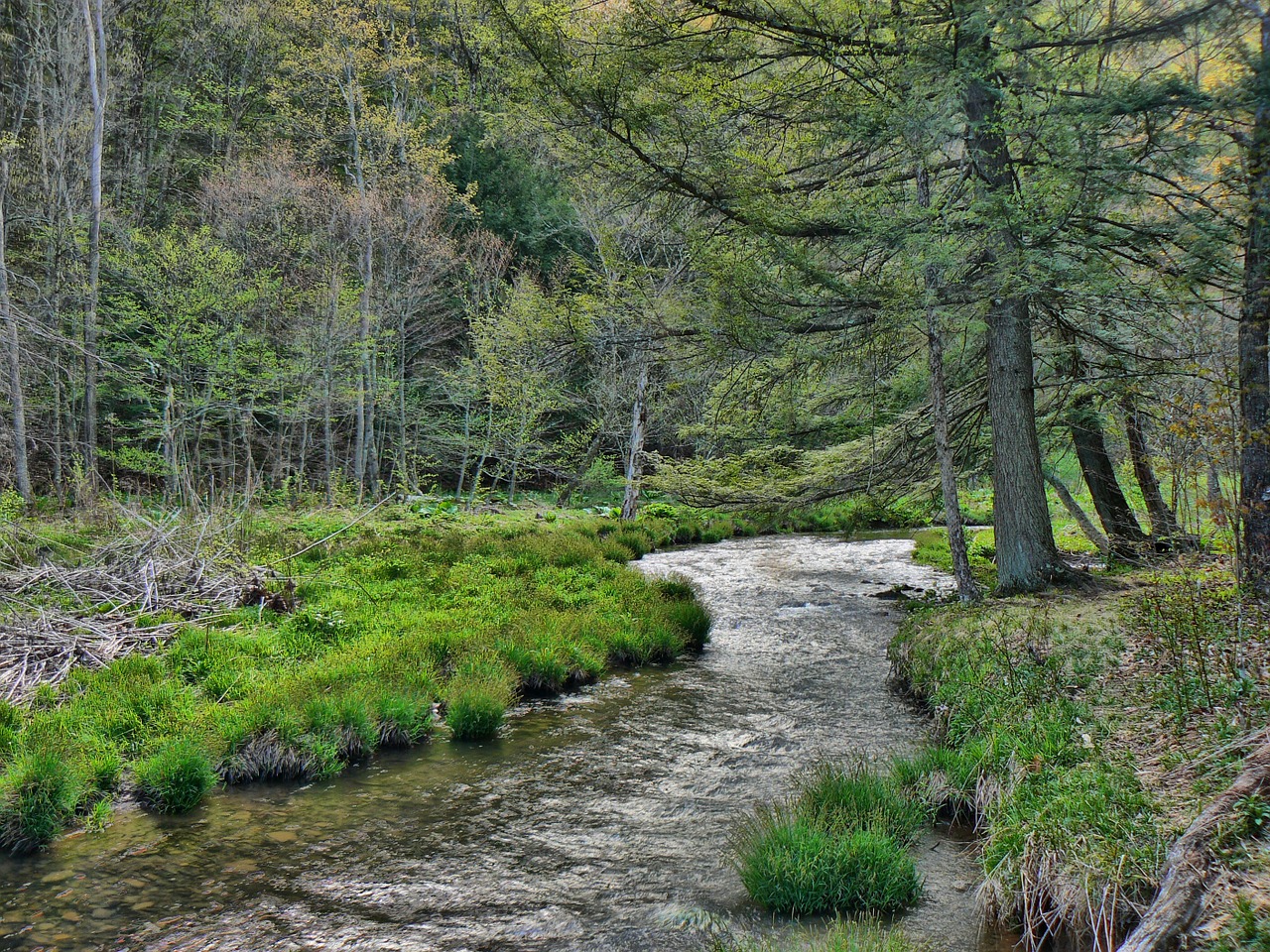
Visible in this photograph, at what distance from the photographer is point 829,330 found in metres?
9.43

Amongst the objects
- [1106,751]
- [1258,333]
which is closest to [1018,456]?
[1258,333]

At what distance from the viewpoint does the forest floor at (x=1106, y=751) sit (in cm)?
322

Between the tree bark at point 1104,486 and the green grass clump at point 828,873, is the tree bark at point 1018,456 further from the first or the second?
the green grass clump at point 828,873

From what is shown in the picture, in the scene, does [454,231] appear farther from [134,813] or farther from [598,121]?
[134,813]

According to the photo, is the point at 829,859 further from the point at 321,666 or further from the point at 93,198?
the point at 93,198

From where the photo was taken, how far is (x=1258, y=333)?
20.7 feet

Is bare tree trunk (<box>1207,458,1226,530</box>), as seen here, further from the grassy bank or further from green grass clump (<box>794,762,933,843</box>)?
the grassy bank

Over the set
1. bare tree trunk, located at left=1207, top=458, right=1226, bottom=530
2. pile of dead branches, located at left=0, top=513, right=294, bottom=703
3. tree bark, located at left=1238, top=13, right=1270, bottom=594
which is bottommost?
pile of dead branches, located at left=0, top=513, right=294, bottom=703

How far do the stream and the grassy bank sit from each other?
10.9 inches

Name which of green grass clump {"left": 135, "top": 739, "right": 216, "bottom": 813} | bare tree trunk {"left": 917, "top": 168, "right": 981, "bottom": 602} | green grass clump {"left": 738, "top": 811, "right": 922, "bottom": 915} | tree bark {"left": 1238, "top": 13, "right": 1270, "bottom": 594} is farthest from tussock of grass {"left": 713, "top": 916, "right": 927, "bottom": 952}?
bare tree trunk {"left": 917, "top": 168, "right": 981, "bottom": 602}

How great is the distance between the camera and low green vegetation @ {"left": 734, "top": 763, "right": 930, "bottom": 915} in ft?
12.8

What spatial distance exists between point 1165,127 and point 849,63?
138 inches

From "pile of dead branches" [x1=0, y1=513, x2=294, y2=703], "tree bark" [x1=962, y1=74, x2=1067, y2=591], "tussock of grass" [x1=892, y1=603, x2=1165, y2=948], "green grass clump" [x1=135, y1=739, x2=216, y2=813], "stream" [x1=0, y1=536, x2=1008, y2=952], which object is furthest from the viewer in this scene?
"tree bark" [x1=962, y1=74, x2=1067, y2=591]

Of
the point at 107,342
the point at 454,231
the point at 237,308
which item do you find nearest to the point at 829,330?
the point at 237,308
